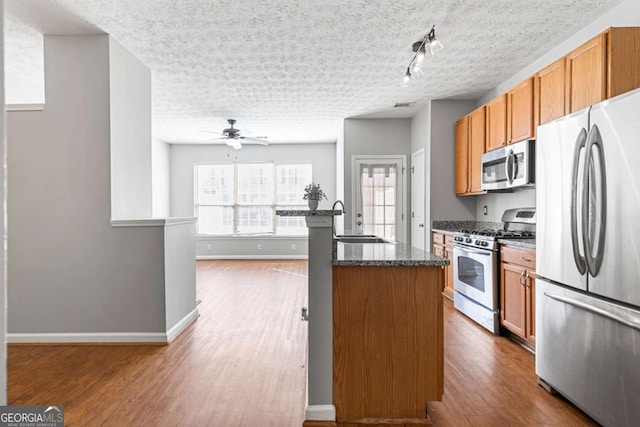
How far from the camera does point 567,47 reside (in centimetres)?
297

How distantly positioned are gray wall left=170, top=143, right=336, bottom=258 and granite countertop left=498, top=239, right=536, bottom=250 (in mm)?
4692

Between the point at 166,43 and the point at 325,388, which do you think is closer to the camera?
the point at 325,388

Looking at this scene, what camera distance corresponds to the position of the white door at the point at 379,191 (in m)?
5.55

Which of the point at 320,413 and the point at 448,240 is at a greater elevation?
the point at 448,240

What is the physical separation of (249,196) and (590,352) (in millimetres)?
6753

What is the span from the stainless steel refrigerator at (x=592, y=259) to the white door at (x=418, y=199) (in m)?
2.83

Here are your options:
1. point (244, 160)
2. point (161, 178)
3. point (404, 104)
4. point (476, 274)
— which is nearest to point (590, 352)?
point (476, 274)

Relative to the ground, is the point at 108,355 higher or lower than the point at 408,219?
lower

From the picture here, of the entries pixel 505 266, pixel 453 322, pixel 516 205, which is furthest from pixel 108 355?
pixel 516 205

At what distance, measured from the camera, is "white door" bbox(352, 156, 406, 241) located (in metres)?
5.55

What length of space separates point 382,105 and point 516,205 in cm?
231

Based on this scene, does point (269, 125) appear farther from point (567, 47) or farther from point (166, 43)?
point (567, 47)

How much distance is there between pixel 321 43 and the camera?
297 centimetres

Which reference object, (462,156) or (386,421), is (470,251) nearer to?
(462,156)
